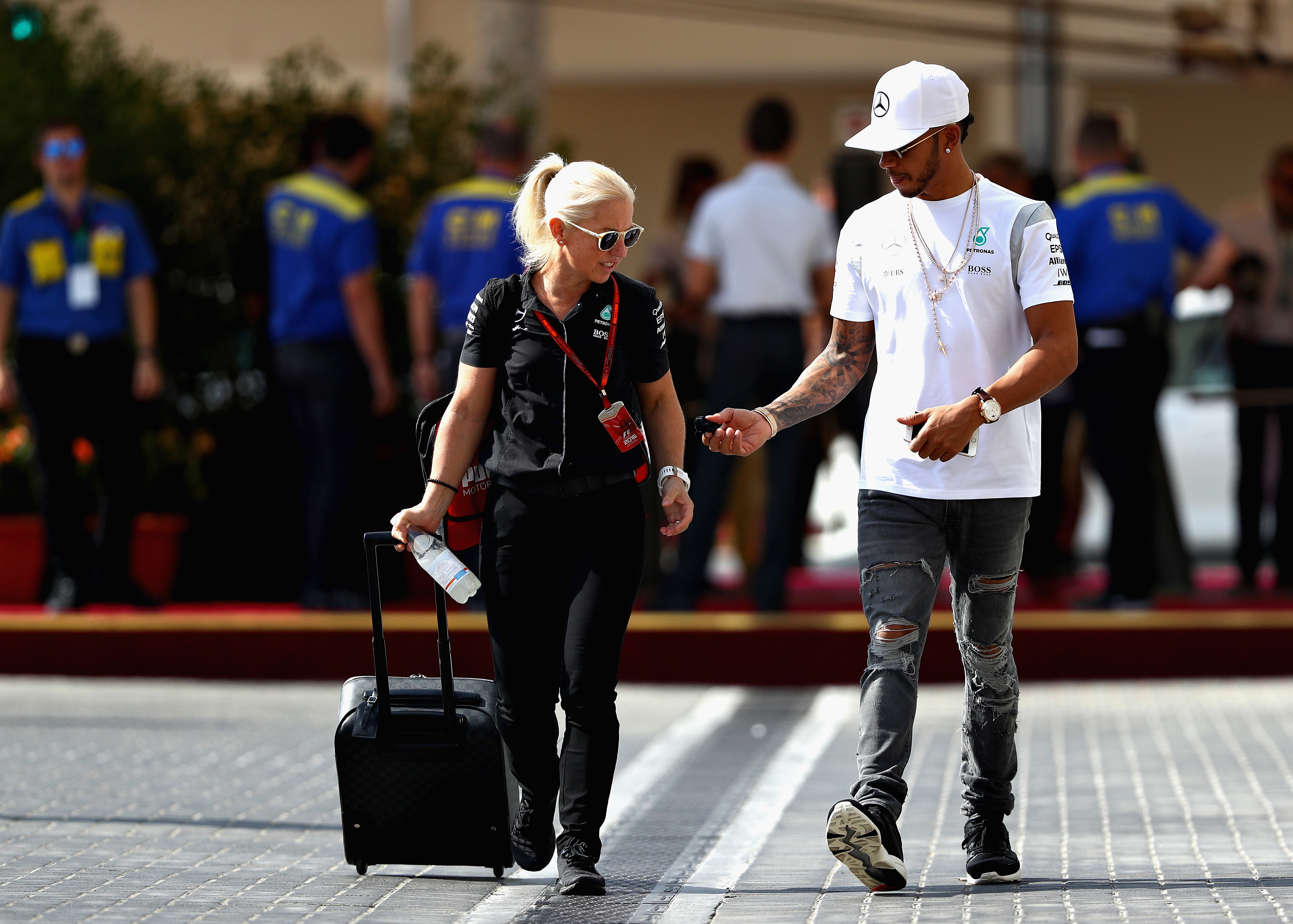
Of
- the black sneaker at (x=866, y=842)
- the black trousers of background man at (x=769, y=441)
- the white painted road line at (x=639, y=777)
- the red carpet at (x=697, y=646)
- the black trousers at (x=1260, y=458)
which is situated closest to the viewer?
the black sneaker at (x=866, y=842)

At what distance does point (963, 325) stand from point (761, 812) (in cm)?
192

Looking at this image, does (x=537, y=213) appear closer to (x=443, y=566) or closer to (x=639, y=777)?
(x=443, y=566)

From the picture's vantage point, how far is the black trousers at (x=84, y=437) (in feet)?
29.4

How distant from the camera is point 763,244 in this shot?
28.6ft

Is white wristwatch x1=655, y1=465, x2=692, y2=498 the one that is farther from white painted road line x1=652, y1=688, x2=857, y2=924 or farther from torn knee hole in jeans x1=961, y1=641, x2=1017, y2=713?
white painted road line x1=652, y1=688, x2=857, y2=924

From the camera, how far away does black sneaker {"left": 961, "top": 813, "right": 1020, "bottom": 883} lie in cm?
482

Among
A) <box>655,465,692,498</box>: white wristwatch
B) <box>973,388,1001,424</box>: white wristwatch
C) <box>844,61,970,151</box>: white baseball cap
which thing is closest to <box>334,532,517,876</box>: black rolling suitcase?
<box>655,465,692,498</box>: white wristwatch

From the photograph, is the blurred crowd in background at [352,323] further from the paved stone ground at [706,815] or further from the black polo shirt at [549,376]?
the black polo shirt at [549,376]

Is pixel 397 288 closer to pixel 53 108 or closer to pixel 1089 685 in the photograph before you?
pixel 53 108

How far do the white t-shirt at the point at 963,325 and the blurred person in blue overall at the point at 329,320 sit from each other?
176 inches

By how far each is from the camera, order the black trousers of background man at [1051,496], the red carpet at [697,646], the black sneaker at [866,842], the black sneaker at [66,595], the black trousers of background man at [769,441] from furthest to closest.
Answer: the black trousers of background man at [1051,496]
the black sneaker at [66,595]
the red carpet at [697,646]
the black trousers of background man at [769,441]
the black sneaker at [866,842]

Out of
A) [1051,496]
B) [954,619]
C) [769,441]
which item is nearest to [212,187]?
[769,441]

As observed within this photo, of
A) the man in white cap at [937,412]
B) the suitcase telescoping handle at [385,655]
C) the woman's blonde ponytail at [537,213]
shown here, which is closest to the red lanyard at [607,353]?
the woman's blonde ponytail at [537,213]

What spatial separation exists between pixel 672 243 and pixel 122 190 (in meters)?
2.93
